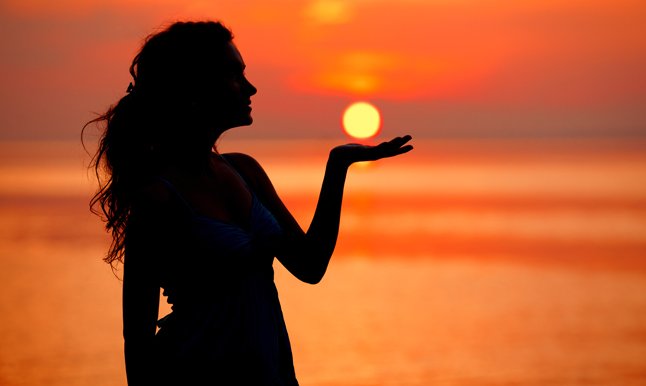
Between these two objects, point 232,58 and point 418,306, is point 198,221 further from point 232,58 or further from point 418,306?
point 418,306

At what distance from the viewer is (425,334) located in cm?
1134

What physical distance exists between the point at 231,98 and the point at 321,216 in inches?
15.4

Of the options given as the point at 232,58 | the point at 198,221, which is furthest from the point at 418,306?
the point at 198,221

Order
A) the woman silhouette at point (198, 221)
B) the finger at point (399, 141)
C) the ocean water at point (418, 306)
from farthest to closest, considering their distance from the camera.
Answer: the ocean water at point (418, 306) < the finger at point (399, 141) < the woman silhouette at point (198, 221)

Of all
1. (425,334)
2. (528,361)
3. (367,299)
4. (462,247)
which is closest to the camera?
(528,361)

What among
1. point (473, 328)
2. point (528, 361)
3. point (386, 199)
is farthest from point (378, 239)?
point (386, 199)

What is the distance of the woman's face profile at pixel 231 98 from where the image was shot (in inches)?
108

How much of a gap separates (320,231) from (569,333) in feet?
29.8

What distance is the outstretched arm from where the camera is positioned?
9.44 ft

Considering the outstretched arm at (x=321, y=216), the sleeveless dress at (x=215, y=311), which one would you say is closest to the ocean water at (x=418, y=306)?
the outstretched arm at (x=321, y=216)

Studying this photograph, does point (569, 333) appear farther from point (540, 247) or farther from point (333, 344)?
point (540, 247)

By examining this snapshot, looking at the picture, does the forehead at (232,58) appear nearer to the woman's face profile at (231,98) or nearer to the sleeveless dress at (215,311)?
the woman's face profile at (231,98)

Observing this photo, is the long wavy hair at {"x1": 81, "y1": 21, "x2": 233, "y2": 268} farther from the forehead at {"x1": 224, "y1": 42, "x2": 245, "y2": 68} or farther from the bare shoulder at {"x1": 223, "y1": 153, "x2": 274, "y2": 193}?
the bare shoulder at {"x1": 223, "y1": 153, "x2": 274, "y2": 193}

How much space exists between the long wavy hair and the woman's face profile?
0.06 feet
